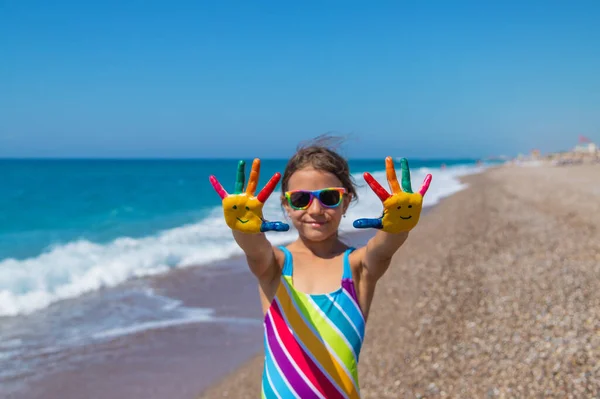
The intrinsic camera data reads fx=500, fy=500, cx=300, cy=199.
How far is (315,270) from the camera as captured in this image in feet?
7.10

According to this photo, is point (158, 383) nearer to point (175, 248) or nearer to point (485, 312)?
point (485, 312)

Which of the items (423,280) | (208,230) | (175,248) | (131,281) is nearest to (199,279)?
(131,281)

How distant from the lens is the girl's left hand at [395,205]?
1.82m

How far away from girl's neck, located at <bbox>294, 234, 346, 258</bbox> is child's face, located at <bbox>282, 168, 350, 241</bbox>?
0.04 metres

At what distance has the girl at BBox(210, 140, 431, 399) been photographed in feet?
6.00

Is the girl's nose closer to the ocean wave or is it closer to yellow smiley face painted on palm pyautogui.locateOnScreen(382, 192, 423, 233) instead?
yellow smiley face painted on palm pyautogui.locateOnScreen(382, 192, 423, 233)

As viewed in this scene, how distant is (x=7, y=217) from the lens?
24156mm

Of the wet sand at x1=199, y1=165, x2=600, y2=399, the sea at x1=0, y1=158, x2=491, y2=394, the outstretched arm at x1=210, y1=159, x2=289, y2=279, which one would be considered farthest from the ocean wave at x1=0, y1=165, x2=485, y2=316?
the outstretched arm at x1=210, y1=159, x2=289, y2=279

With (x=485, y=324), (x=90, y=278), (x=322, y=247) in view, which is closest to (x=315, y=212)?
(x=322, y=247)

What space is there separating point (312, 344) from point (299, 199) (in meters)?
0.60

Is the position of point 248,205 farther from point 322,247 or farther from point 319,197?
point 322,247

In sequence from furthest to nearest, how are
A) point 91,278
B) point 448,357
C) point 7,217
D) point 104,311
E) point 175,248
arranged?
1. point 7,217
2. point 175,248
3. point 91,278
4. point 104,311
5. point 448,357

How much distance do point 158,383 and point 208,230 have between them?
37.2ft

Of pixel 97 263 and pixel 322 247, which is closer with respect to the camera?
pixel 322 247
